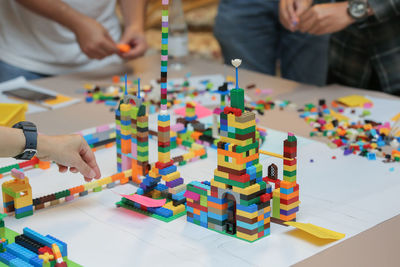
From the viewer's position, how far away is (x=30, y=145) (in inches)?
42.2

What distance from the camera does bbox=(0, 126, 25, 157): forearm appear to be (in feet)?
3.43

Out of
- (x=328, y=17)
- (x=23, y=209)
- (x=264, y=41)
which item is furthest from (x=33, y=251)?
(x=264, y=41)

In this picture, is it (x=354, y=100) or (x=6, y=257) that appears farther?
(x=354, y=100)

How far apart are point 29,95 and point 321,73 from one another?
116 centimetres

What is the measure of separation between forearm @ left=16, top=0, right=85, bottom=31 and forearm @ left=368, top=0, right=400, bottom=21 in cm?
97

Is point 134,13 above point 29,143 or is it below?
above

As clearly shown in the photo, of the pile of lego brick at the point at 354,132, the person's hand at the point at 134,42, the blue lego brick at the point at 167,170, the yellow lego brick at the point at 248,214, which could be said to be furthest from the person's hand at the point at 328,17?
the yellow lego brick at the point at 248,214

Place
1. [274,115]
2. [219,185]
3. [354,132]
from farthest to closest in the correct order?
[274,115]
[354,132]
[219,185]

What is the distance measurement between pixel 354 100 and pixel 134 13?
0.92 metres

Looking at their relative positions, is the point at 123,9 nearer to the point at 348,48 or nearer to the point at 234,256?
the point at 348,48

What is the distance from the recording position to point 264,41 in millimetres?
2557

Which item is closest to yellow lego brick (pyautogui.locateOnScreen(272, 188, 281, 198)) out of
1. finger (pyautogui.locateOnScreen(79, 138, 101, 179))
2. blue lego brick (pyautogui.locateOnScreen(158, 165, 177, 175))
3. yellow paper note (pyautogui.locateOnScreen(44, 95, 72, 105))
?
blue lego brick (pyautogui.locateOnScreen(158, 165, 177, 175))

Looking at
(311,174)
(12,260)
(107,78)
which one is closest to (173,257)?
(12,260)

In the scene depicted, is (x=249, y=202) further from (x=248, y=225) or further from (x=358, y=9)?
(x=358, y=9)
